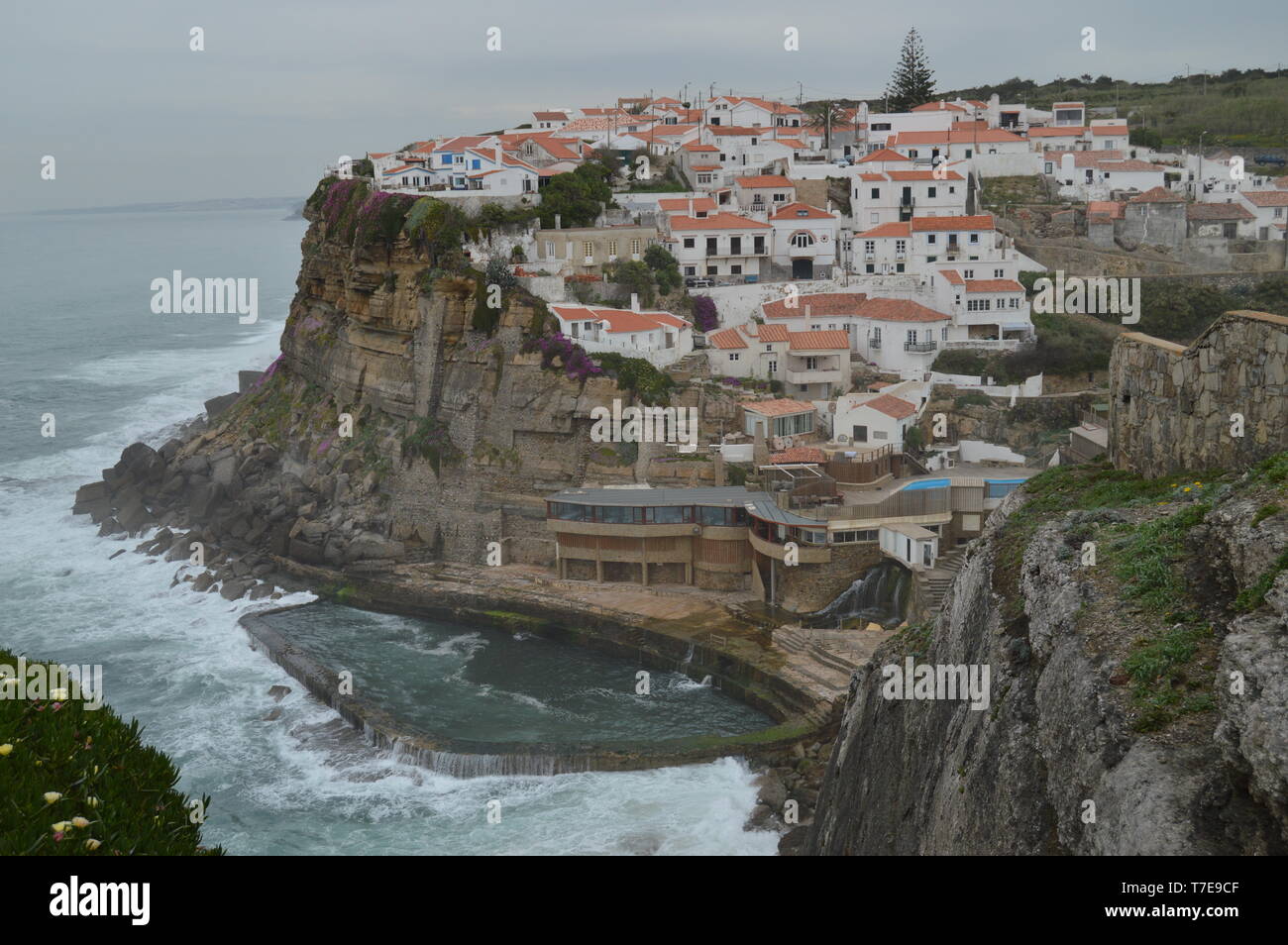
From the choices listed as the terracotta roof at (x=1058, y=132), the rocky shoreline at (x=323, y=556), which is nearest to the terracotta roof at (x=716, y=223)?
the rocky shoreline at (x=323, y=556)

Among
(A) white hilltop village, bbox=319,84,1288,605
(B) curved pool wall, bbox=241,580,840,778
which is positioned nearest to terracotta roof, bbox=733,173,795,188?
(A) white hilltop village, bbox=319,84,1288,605

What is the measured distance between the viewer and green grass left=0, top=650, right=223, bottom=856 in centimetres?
650

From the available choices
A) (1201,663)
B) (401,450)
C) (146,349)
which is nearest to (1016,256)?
(401,450)

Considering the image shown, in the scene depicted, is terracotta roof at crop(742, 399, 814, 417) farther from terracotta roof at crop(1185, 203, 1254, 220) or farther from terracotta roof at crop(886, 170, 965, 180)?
terracotta roof at crop(1185, 203, 1254, 220)

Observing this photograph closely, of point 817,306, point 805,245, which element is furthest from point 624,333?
point 805,245

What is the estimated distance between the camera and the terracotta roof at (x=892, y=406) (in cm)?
3516

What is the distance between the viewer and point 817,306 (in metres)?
41.7

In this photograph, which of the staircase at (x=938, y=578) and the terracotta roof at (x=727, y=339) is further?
the terracotta roof at (x=727, y=339)

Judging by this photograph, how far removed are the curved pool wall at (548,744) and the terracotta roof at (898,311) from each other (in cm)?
1530

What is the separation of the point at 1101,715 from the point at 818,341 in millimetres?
31715

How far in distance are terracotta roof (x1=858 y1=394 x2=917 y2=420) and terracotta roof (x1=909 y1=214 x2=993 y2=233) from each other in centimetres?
1118

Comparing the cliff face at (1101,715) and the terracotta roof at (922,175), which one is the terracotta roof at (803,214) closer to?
the terracotta roof at (922,175)

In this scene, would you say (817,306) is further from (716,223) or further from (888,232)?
(716,223)

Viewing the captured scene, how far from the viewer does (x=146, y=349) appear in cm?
7919
